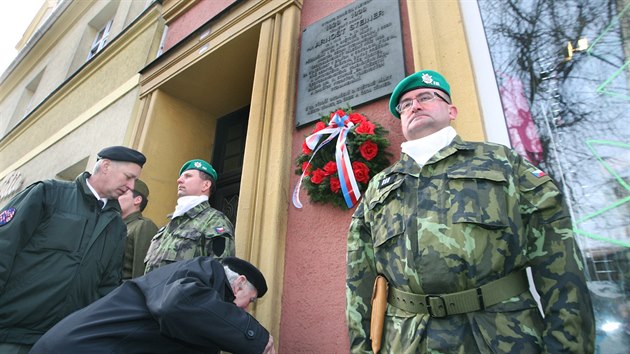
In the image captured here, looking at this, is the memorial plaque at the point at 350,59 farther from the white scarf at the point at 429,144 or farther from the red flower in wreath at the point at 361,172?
the white scarf at the point at 429,144

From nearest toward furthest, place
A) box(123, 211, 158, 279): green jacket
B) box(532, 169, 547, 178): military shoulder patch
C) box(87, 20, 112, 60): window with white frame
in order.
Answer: box(532, 169, 547, 178): military shoulder patch
box(123, 211, 158, 279): green jacket
box(87, 20, 112, 60): window with white frame

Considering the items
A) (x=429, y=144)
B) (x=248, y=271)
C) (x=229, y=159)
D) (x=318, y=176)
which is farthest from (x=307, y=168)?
(x=229, y=159)

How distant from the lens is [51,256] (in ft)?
6.33

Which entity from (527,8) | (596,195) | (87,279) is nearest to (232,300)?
(87,279)

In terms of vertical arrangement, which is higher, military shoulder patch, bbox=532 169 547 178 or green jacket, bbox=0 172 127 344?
military shoulder patch, bbox=532 169 547 178

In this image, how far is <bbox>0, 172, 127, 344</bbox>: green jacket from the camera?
1759 mm

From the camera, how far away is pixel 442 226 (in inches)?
50.9

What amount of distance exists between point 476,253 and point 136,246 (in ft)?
8.90

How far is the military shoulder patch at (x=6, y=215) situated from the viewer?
70.8 inches

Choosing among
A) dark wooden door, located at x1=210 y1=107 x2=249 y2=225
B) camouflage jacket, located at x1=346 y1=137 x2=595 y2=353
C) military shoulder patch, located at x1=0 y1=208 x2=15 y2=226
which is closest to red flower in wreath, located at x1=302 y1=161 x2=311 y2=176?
camouflage jacket, located at x1=346 y1=137 x2=595 y2=353

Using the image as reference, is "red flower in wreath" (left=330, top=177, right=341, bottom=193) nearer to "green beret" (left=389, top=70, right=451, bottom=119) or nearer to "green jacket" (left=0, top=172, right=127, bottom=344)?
"green beret" (left=389, top=70, right=451, bottom=119)

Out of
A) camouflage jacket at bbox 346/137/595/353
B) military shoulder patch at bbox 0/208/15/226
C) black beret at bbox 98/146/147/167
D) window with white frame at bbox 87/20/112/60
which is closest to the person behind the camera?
camouflage jacket at bbox 346/137/595/353

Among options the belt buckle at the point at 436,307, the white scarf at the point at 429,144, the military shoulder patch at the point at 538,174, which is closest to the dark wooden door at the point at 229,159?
the white scarf at the point at 429,144

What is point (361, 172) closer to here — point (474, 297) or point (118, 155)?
point (474, 297)
